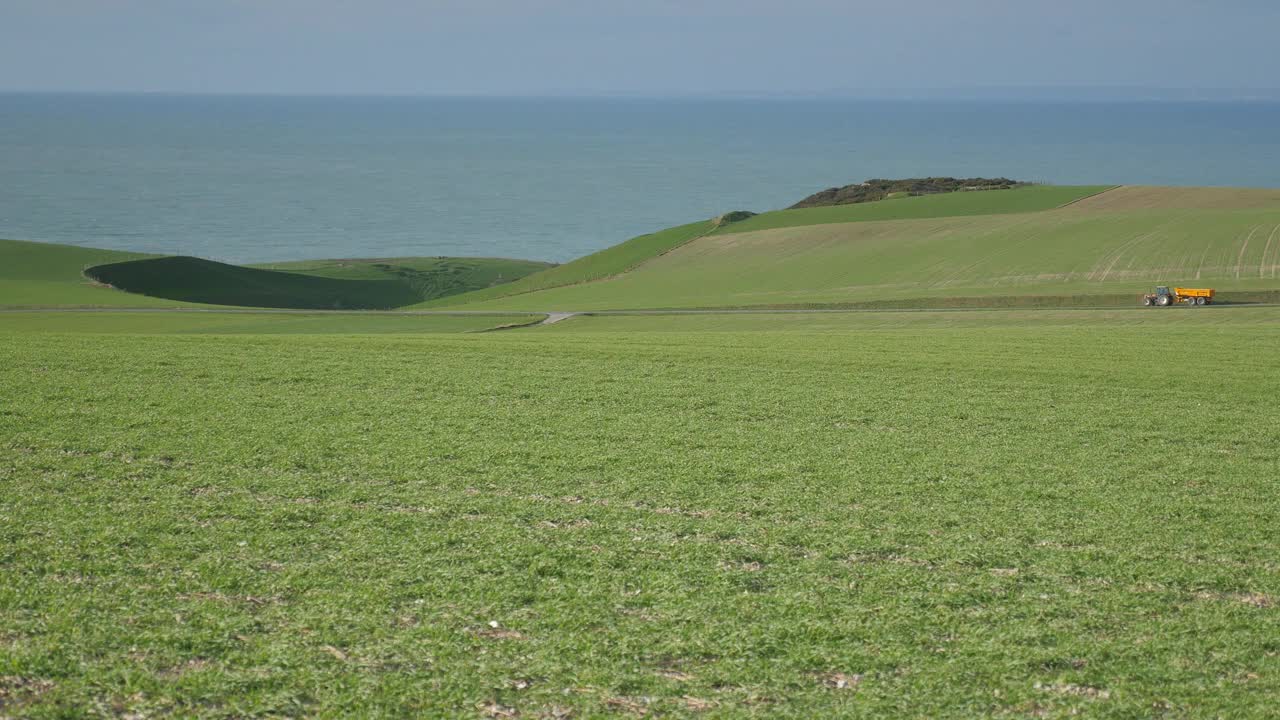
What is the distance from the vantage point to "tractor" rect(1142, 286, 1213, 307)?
153ft

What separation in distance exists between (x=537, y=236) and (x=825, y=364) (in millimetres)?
138738

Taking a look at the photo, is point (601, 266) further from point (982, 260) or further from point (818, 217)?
point (982, 260)

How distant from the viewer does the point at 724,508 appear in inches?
540

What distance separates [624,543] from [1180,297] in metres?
43.2

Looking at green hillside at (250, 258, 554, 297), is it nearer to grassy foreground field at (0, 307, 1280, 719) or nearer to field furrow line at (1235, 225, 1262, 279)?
field furrow line at (1235, 225, 1262, 279)

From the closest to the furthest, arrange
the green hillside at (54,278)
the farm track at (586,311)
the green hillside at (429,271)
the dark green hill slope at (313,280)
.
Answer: the farm track at (586,311), the green hillside at (54,278), the dark green hill slope at (313,280), the green hillside at (429,271)

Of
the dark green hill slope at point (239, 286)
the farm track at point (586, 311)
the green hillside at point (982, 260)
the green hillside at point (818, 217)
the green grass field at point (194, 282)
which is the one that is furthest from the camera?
the green hillside at point (818, 217)

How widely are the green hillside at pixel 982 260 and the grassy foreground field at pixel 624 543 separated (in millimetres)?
31676

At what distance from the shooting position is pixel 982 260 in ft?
214

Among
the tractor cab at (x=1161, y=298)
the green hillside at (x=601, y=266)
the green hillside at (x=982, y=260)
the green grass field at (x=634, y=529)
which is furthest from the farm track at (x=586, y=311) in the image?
the green grass field at (x=634, y=529)

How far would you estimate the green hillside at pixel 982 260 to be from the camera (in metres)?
54.3

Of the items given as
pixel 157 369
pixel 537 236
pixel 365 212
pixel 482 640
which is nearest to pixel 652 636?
pixel 482 640

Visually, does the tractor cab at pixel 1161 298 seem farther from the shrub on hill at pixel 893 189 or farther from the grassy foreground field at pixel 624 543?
the shrub on hill at pixel 893 189

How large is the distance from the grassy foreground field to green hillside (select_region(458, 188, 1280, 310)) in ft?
104
